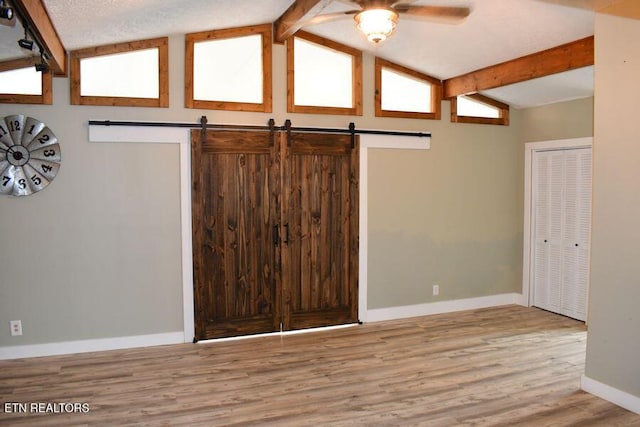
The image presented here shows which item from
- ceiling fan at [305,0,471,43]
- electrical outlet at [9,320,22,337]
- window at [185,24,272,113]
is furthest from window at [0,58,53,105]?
ceiling fan at [305,0,471,43]

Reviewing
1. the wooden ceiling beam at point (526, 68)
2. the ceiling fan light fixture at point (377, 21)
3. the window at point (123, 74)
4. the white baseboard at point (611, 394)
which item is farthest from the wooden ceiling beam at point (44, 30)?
the white baseboard at point (611, 394)

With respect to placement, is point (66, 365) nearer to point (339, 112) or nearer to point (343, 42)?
point (339, 112)

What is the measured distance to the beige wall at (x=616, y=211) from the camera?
128 inches

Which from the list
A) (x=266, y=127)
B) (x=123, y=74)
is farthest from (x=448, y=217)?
(x=123, y=74)

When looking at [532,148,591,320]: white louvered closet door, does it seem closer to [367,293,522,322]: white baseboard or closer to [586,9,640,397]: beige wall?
[367,293,522,322]: white baseboard

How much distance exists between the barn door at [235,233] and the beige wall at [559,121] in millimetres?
3185

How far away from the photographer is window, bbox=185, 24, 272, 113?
462 centimetres

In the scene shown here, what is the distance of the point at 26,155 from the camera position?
4.17 m

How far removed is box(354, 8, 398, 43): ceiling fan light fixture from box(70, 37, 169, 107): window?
2.30m

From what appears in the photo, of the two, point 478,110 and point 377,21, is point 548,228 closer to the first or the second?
point 478,110

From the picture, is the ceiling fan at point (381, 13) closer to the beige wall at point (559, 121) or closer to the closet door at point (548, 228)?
the beige wall at point (559, 121)

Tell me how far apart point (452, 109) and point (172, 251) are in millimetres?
3455

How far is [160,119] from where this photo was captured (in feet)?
15.0

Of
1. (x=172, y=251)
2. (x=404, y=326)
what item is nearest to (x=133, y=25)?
(x=172, y=251)
